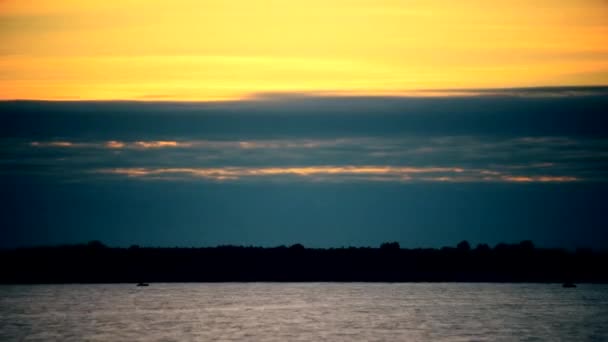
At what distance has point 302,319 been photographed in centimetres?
13162

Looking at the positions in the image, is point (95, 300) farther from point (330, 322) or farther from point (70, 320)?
point (330, 322)

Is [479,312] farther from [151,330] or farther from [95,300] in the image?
[95,300]

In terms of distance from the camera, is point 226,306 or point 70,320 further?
point 226,306

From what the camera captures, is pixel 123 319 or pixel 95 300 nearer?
pixel 123 319

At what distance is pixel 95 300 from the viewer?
186m

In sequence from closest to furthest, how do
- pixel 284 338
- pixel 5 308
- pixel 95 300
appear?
1. pixel 284 338
2. pixel 5 308
3. pixel 95 300

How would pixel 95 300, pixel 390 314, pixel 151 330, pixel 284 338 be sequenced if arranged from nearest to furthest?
pixel 284 338 → pixel 151 330 → pixel 390 314 → pixel 95 300

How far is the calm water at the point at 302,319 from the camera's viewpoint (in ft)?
353

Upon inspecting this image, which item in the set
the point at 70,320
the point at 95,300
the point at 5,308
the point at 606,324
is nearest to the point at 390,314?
the point at 606,324

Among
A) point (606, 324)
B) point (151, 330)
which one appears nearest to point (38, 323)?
point (151, 330)

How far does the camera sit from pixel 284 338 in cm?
10381

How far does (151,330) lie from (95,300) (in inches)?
Result: 2895

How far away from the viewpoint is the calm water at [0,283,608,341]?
353ft

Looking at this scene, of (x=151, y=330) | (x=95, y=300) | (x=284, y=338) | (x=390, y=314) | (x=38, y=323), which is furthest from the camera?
(x=95, y=300)
